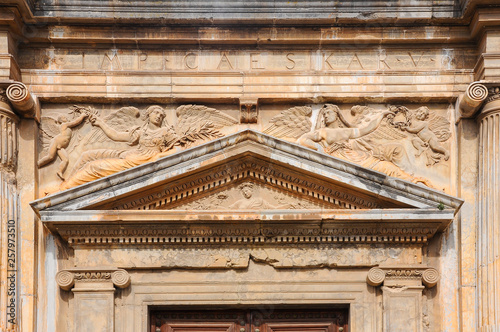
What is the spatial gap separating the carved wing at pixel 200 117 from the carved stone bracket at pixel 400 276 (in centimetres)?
259

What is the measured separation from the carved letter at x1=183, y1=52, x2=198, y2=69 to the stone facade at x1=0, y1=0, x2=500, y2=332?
20mm

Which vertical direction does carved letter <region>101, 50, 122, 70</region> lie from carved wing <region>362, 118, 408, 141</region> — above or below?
above

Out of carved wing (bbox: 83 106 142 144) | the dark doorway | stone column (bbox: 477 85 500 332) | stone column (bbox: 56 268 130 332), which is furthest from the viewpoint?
carved wing (bbox: 83 106 142 144)

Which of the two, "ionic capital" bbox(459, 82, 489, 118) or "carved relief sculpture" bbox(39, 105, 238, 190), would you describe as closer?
"ionic capital" bbox(459, 82, 489, 118)

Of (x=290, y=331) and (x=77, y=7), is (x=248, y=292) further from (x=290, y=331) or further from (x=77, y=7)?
(x=77, y=7)

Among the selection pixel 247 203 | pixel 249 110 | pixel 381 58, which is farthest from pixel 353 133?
pixel 247 203

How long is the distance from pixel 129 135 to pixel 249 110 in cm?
152

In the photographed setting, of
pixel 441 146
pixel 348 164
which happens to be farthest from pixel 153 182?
pixel 441 146

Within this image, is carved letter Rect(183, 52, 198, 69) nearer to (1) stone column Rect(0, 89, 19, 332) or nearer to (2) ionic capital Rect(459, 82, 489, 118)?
(1) stone column Rect(0, 89, 19, 332)

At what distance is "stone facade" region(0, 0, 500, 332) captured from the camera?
1378 centimetres

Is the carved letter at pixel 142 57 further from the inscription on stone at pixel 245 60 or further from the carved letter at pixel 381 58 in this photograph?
the carved letter at pixel 381 58

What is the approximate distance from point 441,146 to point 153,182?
362cm

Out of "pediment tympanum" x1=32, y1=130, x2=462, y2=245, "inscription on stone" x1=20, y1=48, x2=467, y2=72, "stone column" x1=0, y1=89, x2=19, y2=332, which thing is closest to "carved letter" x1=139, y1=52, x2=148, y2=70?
"inscription on stone" x1=20, y1=48, x2=467, y2=72

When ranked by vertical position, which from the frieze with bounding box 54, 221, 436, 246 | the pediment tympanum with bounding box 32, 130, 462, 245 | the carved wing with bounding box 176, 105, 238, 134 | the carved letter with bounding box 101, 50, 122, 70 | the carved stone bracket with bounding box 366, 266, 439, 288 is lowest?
the carved stone bracket with bounding box 366, 266, 439, 288
